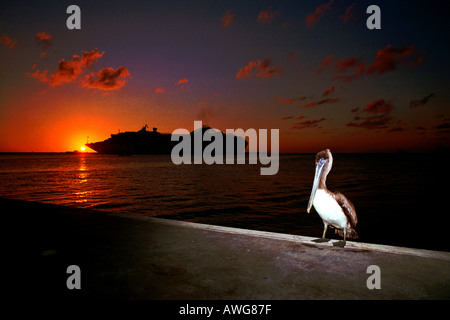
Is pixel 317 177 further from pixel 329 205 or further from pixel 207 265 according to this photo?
pixel 207 265

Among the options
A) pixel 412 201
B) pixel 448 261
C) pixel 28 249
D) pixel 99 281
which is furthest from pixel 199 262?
pixel 412 201

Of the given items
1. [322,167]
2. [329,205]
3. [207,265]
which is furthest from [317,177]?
[207,265]

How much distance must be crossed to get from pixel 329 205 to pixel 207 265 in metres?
2.00

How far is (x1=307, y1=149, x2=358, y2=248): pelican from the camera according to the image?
389 centimetres

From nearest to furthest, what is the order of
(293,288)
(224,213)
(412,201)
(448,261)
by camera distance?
1. (293,288)
2. (448,261)
3. (224,213)
4. (412,201)

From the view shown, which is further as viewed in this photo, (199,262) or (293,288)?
(199,262)

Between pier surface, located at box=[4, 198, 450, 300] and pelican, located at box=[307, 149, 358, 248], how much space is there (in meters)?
0.37

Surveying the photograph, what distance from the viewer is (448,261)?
3168 millimetres

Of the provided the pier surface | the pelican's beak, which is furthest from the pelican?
the pier surface

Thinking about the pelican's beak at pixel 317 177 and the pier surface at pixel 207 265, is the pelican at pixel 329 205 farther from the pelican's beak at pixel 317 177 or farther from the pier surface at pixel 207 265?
the pier surface at pixel 207 265

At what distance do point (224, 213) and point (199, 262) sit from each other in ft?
30.4

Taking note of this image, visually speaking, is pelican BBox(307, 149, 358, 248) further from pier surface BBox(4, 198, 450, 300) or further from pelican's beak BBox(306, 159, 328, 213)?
pier surface BBox(4, 198, 450, 300)

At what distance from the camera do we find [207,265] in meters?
3.09
